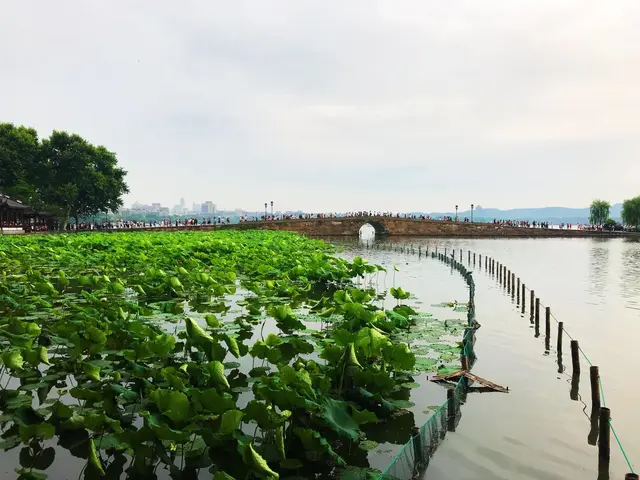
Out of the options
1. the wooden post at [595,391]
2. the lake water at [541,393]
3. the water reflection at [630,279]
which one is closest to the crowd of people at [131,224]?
the water reflection at [630,279]

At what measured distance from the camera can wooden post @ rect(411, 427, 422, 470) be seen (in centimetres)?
601

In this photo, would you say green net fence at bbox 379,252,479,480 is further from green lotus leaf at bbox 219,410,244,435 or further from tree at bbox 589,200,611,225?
tree at bbox 589,200,611,225

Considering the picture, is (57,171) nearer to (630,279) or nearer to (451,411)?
(630,279)

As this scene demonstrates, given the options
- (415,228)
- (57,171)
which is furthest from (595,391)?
(415,228)

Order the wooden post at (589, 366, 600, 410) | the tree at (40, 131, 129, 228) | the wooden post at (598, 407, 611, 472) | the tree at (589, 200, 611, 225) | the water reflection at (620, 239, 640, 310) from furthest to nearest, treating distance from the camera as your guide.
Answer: the tree at (589, 200, 611, 225) < the tree at (40, 131, 129, 228) < the water reflection at (620, 239, 640, 310) < the wooden post at (589, 366, 600, 410) < the wooden post at (598, 407, 611, 472)

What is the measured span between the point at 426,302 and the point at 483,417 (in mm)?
10618

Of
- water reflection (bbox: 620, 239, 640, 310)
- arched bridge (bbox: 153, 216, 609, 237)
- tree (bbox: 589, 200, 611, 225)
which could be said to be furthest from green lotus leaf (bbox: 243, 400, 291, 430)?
tree (bbox: 589, 200, 611, 225)

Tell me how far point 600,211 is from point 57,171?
73.7 metres

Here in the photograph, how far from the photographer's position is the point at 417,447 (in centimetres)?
610

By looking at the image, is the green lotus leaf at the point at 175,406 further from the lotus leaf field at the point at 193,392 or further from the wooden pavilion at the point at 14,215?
the wooden pavilion at the point at 14,215

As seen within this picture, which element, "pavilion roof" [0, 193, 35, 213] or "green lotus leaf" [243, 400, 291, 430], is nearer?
"green lotus leaf" [243, 400, 291, 430]

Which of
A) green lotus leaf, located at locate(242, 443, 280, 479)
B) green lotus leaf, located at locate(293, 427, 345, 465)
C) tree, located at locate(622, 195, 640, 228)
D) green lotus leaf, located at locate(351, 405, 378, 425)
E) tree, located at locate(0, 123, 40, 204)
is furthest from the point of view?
tree, located at locate(622, 195, 640, 228)

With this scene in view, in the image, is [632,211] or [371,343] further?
[632,211]

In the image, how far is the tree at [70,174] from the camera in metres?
49.8
